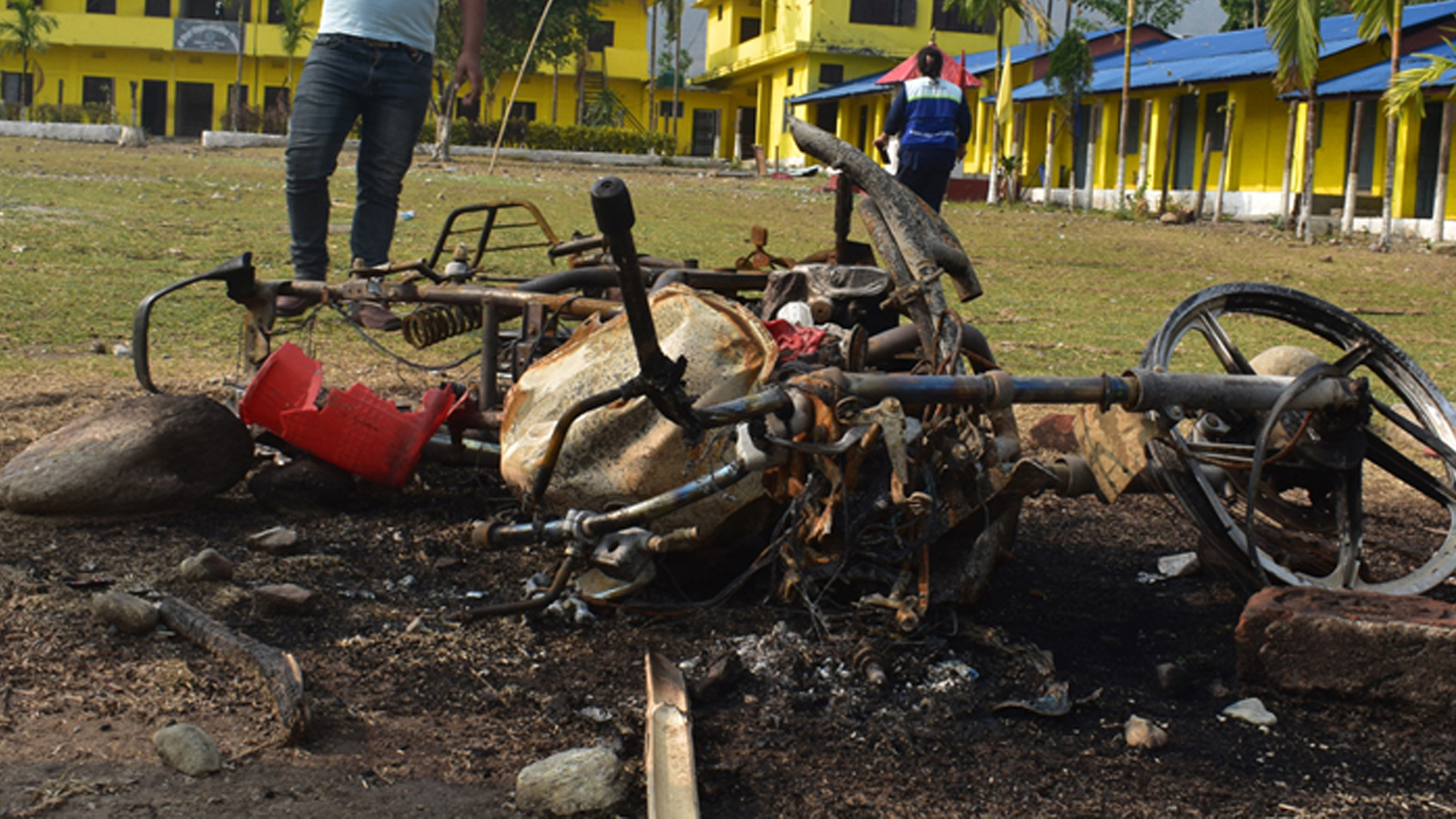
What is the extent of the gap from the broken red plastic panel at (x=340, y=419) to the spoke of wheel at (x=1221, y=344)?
2.03 metres

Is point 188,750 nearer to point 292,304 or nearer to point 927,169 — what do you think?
point 292,304

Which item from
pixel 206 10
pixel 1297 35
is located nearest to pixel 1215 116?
pixel 1297 35

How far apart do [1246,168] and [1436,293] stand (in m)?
12.1

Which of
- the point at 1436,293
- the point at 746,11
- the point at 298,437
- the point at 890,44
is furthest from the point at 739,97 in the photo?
the point at 298,437

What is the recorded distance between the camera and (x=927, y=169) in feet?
30.3

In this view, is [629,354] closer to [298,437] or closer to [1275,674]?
[298,437]

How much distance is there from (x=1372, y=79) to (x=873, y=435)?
747 inches

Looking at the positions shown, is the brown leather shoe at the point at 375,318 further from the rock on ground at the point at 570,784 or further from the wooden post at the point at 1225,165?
the wooden post at the point at 1225,165

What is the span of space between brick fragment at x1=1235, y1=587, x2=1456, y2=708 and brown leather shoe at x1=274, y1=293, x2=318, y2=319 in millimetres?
2934

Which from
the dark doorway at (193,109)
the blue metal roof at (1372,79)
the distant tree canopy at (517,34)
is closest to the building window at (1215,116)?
the blue metal roof at (1372,79)

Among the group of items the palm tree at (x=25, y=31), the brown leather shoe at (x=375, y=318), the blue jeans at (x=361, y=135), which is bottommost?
the brown leather shoe at (x=375, y=318)

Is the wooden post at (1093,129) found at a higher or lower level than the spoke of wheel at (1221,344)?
higher

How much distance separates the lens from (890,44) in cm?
3741

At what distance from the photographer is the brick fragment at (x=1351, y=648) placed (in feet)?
8.45
